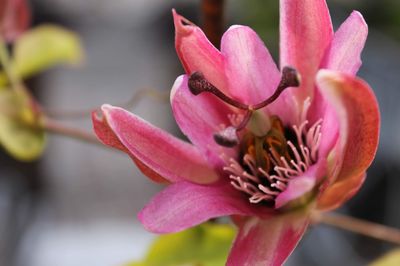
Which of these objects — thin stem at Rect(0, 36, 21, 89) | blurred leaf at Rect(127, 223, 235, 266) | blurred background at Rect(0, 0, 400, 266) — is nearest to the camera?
blurred leaf at Rect(127, 223, 235, 266)

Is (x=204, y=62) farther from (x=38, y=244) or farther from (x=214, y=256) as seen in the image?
(x=38, y=244)

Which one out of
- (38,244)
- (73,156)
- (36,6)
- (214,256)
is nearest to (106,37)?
(36,6)

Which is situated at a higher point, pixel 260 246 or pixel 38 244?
pixel 260 246

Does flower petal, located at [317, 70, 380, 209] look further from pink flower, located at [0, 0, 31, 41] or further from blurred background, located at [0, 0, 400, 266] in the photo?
blurred background, located at [0, 0, 400, 266]

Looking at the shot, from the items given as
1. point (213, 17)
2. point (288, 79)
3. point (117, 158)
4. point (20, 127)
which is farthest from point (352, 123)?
point (117, 158)

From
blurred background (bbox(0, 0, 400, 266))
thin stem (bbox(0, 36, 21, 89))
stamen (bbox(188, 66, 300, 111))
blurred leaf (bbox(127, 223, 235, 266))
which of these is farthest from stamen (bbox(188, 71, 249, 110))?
blurred background (bbox(0, 0, 400, 266))

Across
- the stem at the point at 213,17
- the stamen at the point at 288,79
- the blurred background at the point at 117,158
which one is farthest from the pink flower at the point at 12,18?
the blurred background at the point at 117,158
